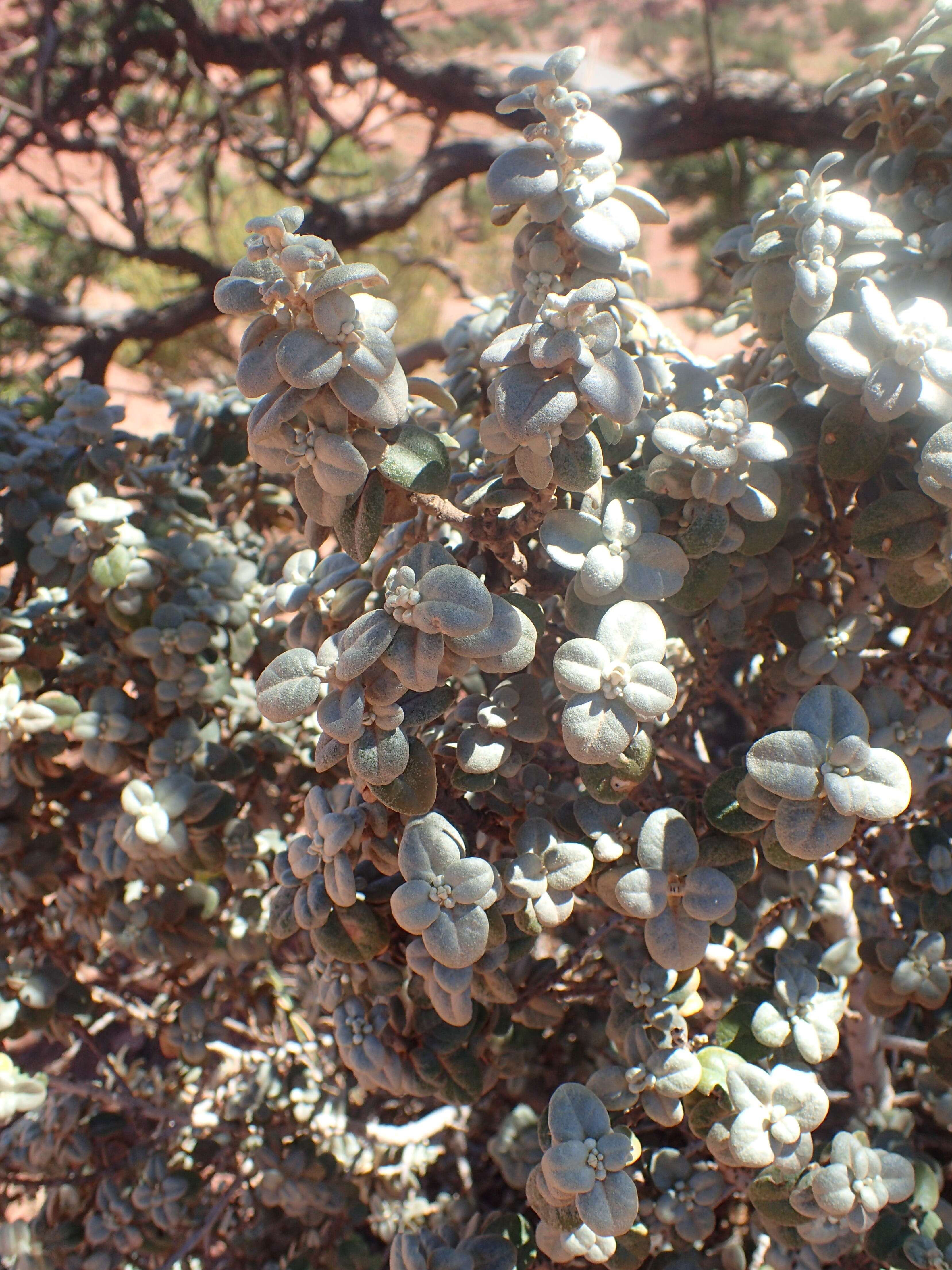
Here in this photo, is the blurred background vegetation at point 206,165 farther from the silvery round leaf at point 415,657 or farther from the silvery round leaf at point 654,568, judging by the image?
the silvery round leaf at point 415,657

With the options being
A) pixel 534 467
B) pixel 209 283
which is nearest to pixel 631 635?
pixel 534 467

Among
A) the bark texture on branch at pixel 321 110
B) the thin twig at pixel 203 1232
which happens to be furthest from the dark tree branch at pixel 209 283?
the thin twig at pixel 203 1232

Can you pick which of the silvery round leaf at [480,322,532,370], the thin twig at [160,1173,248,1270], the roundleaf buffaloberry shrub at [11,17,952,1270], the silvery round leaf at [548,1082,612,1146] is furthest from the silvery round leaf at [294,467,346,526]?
the thin twig at [160,1173,248,1270]

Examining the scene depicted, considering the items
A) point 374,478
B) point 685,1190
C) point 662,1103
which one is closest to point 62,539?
point 374,478

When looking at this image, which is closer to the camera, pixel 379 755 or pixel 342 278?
pixel 342 278

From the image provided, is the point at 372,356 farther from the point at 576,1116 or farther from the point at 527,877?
the point at 576,1116

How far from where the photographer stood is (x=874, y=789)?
101cm

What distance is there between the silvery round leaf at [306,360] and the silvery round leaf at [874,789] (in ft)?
2.23

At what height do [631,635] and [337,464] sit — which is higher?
[337,464]

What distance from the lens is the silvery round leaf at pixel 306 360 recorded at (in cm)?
95

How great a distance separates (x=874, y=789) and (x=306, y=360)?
0.75m

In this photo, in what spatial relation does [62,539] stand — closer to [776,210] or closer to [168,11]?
[776,210]

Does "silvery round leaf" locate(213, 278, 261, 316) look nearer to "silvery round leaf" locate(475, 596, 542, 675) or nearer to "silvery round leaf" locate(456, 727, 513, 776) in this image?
"silvery round leaf" locate(475, 596, 542, 675)

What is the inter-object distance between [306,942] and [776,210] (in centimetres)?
149
